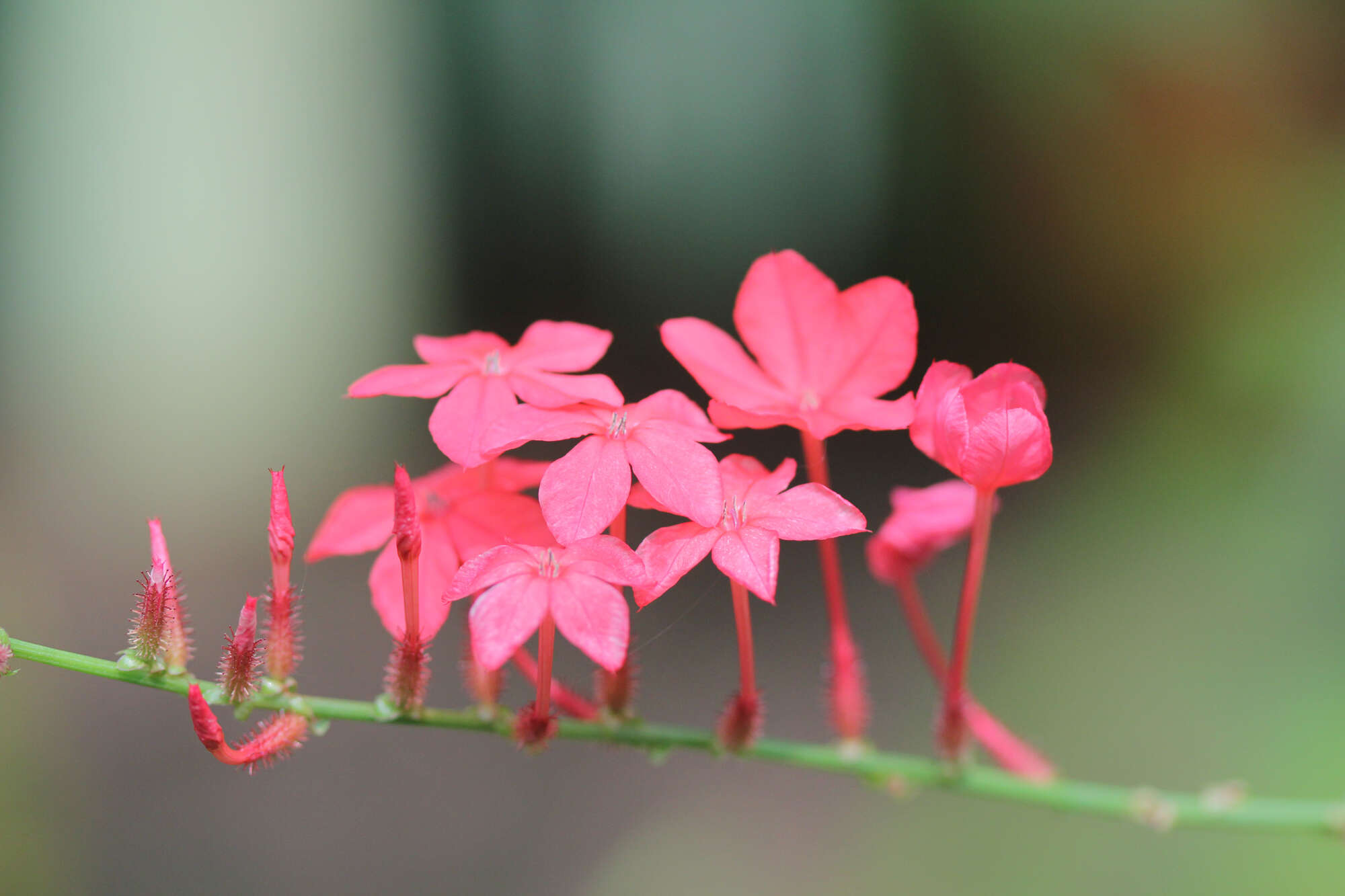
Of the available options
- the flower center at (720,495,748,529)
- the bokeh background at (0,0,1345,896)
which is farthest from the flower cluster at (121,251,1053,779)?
the bokeh background at (0,0,1345,896)

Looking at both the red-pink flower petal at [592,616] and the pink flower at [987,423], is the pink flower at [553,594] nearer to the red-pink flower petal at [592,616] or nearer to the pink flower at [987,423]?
the red-pink flower petal at [592,616]

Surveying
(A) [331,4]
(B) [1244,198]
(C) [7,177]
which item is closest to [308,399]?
(C) [7,177]

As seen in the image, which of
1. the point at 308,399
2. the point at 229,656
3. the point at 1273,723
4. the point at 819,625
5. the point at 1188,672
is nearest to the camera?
the point at 229,656

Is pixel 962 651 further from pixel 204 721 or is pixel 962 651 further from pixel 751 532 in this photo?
pixel 204 721

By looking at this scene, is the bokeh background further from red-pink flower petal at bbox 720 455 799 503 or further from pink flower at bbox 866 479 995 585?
red-pink flower petal at bbox 720 455 799 503

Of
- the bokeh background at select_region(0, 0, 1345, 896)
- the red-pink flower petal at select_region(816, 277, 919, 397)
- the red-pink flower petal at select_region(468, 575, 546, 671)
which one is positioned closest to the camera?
the red-pink flower petal at select_region(468, 575, 546, 671)

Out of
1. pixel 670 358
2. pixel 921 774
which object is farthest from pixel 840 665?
pixel 670 358

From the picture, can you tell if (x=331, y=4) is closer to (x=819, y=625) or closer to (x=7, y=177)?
(x=7, y=177)

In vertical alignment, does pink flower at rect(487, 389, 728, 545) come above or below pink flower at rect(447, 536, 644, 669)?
above
